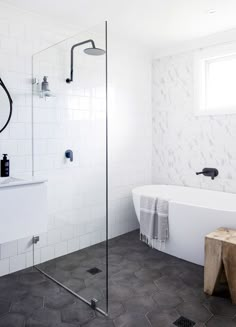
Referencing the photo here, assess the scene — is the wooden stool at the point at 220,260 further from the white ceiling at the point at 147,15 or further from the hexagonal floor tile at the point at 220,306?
the white ceiling at the point at 147,15

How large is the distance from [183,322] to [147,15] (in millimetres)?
2862

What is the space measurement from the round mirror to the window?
237 cm

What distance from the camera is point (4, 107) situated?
2709 millimetres

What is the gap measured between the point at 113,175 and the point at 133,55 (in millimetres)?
1694

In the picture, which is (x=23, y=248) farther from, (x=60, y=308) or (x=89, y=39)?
(x=89, y=39)

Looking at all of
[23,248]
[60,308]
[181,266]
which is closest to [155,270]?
[181,266]

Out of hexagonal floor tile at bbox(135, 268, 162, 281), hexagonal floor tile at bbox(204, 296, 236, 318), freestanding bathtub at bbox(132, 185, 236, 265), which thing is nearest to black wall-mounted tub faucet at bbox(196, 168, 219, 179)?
freestanding bathtub at bbox(132, 185, 236, 265)

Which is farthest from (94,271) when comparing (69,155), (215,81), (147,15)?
(215,81)

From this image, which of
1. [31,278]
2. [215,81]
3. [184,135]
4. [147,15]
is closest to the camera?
[31,278]

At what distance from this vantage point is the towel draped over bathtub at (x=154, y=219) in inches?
123

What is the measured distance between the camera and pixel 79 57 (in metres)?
2.70

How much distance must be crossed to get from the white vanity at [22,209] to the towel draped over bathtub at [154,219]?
1.24 metres

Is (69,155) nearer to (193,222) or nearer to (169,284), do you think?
(193,222)

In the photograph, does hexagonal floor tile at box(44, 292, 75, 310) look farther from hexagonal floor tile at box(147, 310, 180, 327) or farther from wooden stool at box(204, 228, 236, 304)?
wooden stool at box(204, 228, 236, 304)
